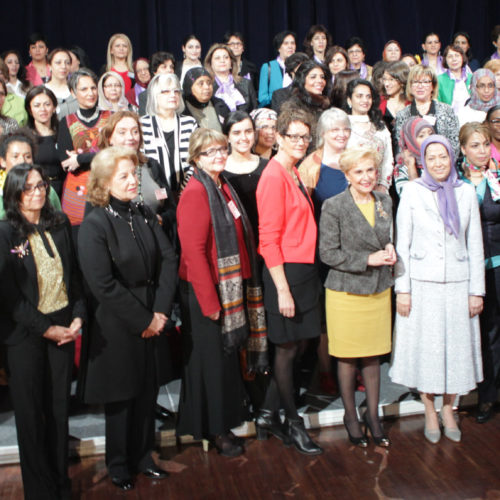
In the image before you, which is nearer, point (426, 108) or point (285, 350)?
point (285, 350)

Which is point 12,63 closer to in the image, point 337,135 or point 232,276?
point 337,135

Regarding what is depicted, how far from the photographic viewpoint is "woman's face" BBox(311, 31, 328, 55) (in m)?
6.44

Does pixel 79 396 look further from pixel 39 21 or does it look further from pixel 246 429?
pixel 39 21

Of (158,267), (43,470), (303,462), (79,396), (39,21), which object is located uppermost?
(39,21)

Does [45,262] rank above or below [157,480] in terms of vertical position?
above

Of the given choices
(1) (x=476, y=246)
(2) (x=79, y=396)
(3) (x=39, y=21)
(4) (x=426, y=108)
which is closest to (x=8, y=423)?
(2) (x=79, y=396)

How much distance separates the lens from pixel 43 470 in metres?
2.65

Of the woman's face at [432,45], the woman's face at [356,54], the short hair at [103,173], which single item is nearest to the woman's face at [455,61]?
the woman's face at [432,45]

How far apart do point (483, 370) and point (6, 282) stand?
256 centimetres

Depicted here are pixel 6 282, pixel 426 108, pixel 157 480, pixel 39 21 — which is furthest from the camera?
pixel 39 21

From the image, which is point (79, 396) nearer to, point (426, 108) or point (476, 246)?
point (476, 246)

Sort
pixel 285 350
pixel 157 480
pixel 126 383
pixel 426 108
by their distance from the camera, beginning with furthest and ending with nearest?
pixel 426 108 < pixel 285 350 < pixel 157 480 < pixel 126 383

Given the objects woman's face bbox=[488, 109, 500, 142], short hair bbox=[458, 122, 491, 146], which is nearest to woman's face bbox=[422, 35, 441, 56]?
woman's face bbox=[488, 109, 500, 142]

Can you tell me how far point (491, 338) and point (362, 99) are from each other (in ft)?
5.45
